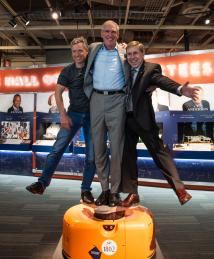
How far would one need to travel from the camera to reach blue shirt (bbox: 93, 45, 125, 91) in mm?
2799

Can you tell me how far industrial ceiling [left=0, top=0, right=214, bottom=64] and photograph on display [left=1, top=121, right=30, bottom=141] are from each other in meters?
2.07

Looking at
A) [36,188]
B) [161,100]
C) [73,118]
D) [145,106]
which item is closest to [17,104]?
[161,100]

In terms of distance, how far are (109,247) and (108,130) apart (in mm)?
951

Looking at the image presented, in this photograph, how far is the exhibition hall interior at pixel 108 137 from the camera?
276 cm

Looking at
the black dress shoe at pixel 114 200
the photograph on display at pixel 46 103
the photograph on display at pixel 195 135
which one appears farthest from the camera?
the photograph on display at pixel 46 103

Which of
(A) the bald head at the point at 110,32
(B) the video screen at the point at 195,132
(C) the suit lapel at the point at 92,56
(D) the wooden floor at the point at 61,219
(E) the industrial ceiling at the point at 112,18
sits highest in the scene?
(E) the industrial ceiling at the point at 112,18

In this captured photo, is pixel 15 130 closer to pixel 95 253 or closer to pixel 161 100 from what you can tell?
pixel 161 100

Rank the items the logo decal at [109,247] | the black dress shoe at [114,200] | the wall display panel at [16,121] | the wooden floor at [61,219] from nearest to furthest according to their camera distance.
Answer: the logo decal at [109,247]
the black dress shoe at [114,200]
the wooden floor at [61,219]
the wall display panel at [16,121]

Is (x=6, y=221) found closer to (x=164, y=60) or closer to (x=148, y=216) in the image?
(x=148, y=216)

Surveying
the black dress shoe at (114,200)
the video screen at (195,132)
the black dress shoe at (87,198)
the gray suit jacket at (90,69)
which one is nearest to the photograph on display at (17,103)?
the video screen at (195,132)

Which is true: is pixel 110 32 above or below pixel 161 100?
above

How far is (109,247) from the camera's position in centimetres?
243

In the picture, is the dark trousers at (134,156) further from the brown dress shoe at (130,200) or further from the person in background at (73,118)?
the person in background at (73,118)

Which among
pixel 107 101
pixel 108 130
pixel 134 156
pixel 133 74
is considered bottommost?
pixel 134 156
